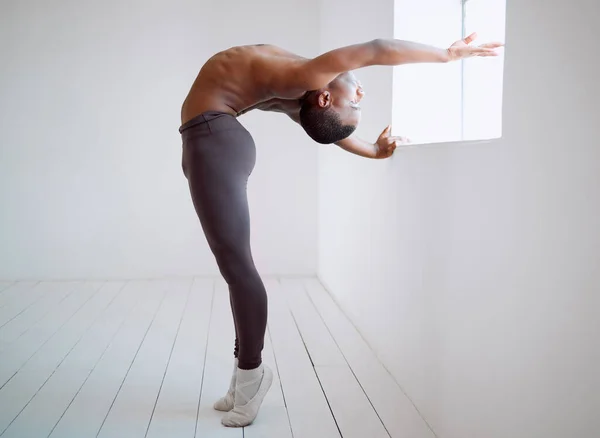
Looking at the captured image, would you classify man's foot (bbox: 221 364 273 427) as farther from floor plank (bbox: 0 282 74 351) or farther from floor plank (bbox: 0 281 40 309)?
floor plank (bbox: 0 281 40 309)

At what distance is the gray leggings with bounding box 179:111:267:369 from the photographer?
2.00 meters

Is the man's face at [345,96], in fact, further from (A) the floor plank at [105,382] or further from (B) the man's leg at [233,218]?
(A) the floor plank at [105,382]

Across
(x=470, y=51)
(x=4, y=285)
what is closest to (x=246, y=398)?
(x=470, y=51)

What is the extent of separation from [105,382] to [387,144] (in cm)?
137

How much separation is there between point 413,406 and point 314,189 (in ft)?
8.83

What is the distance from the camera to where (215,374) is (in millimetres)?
2613

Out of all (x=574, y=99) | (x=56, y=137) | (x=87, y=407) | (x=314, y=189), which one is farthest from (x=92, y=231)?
(x=574, y=99)

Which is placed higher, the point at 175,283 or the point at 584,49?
the point at 584,49

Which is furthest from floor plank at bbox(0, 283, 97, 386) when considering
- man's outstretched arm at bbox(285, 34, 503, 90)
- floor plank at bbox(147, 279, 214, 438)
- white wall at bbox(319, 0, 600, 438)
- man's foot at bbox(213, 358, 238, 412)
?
man's outstretched arm at bbox(285, 34, 503, 90)

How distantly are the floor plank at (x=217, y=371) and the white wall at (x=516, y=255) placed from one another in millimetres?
652

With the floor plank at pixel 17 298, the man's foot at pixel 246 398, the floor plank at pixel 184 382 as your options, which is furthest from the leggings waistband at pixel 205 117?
the floor plank at pixel 17 298

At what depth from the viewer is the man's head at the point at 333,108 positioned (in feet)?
6.34

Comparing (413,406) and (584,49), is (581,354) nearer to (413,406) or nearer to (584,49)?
(584,49)

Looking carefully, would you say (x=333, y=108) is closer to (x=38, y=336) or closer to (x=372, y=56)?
(x=372, y=56)
